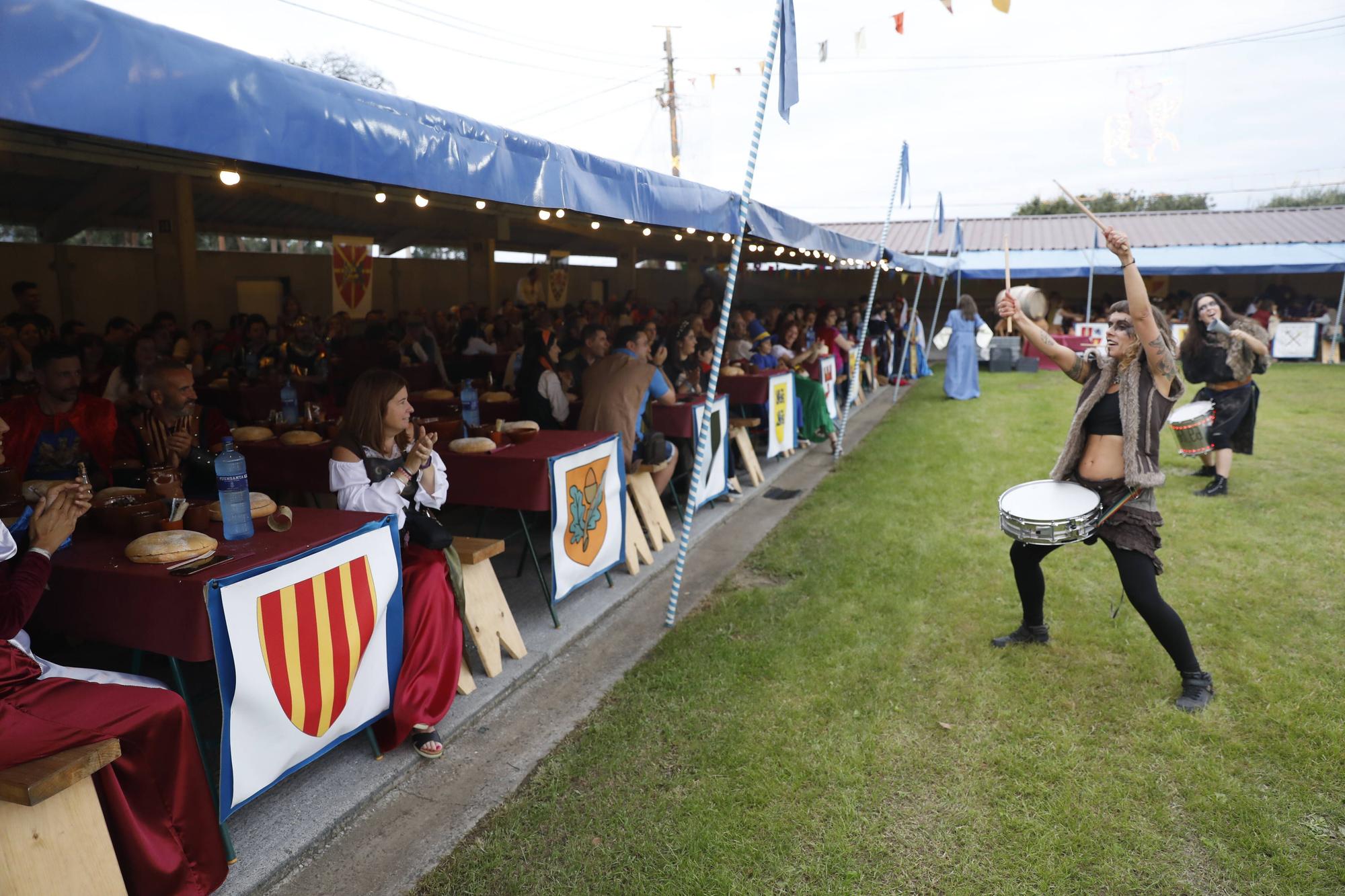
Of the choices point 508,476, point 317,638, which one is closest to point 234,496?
point 317,638

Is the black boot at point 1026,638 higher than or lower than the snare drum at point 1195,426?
lower

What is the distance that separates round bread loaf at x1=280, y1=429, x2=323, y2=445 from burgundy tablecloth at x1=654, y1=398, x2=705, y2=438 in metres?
2.40

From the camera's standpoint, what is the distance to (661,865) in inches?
95.1

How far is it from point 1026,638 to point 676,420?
2.91 m

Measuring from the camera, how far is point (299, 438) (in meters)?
4.43

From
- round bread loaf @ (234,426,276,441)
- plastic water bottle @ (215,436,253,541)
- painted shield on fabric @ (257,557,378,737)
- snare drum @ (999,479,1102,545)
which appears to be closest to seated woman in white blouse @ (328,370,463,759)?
painted shield on fabric @ (257,557,378,737)

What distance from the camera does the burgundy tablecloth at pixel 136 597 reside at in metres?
2.25

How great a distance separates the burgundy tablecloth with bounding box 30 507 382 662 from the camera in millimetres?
2248

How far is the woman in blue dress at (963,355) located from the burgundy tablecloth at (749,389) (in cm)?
621

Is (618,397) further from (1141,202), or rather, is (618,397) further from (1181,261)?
(1141,202)

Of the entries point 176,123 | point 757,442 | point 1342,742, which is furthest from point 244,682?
point 757,442

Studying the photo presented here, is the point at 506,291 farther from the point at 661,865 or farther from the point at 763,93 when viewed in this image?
the point at 661,865

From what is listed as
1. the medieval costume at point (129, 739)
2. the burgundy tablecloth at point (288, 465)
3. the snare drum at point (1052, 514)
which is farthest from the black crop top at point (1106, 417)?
the burgundy tablecloth at point (288, 465)

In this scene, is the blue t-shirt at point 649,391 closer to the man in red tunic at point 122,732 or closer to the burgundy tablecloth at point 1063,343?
the man in red tunic at point 122,732
